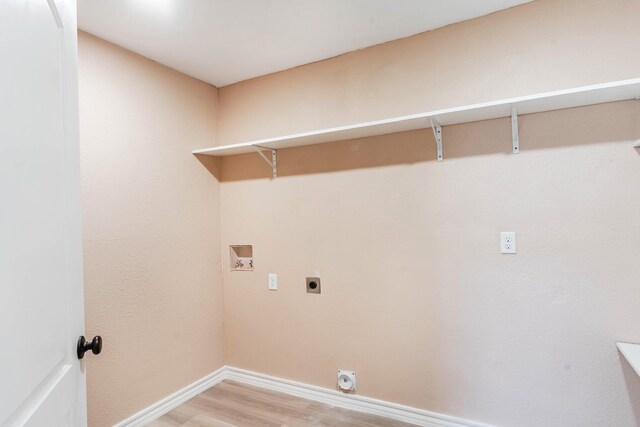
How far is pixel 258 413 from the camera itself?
7.43 ft

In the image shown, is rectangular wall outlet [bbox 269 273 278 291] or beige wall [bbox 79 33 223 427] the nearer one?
beige wall [bbox 79 33 223 427]

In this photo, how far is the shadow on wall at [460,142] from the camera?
1.71 m

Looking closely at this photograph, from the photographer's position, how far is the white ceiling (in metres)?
1.81

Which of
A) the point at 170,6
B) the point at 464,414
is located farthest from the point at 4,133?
the point at 464,414

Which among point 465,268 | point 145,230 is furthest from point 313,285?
point 145,230

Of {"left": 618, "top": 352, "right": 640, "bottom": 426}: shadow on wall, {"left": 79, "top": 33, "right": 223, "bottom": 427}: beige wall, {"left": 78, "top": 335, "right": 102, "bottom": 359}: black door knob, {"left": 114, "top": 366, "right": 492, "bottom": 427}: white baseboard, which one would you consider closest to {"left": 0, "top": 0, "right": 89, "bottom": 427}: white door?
{"left": 78, "top": 335, "right": 102, "bottom": 359}: black door knob

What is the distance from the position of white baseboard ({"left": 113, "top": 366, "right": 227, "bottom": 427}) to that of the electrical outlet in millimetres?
2259

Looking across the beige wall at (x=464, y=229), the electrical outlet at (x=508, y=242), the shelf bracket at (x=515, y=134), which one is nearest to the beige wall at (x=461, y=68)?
the beige wall at (x=464, y=229)

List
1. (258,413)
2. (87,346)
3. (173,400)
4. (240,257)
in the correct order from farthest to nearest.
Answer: (240,257), (173,400), (258,413), (87,346)

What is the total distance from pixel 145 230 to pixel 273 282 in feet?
3.15

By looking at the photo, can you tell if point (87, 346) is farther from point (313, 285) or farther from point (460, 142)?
point (460, 142)

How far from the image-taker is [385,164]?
2.24 m

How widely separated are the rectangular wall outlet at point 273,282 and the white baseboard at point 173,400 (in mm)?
818

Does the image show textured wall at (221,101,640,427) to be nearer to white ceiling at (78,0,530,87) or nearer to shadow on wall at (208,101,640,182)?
shadow on wall at (208,101,640,182)
